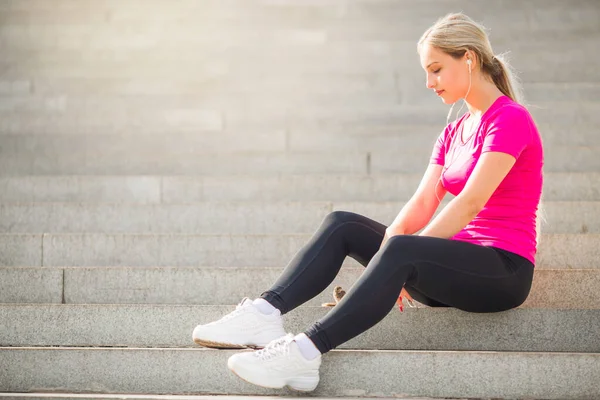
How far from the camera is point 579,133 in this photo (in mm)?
5426

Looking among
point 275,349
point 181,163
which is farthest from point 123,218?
point 275,349

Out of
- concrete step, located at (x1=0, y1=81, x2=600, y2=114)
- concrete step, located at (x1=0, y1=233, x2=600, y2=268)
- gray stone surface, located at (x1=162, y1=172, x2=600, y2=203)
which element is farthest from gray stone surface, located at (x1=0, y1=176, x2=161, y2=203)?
concrete step, located at (x1=0, y1=81, x2=600, y2=114)

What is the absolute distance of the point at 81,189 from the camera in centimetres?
499

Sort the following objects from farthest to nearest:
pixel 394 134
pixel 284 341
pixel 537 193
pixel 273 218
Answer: pixel 394 134 < pixel 273 218 < pixel 537 193 < pixel 284 341

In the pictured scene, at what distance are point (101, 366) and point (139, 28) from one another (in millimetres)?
4519

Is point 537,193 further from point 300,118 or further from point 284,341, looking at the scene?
point 300,118

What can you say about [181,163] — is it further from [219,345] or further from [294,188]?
[219,345]

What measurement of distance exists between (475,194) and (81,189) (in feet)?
9.47

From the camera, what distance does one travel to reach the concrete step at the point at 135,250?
158 inches

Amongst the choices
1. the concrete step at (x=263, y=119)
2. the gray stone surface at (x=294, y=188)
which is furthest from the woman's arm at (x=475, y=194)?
the concrete step at (x=263, y=119)

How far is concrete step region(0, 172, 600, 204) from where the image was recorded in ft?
15.9

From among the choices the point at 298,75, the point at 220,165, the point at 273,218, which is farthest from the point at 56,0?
the point at 273,218

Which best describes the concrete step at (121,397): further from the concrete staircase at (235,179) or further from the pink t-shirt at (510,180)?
the pink t-shirt at (510,180)

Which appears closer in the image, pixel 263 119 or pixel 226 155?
pixel 226 155
